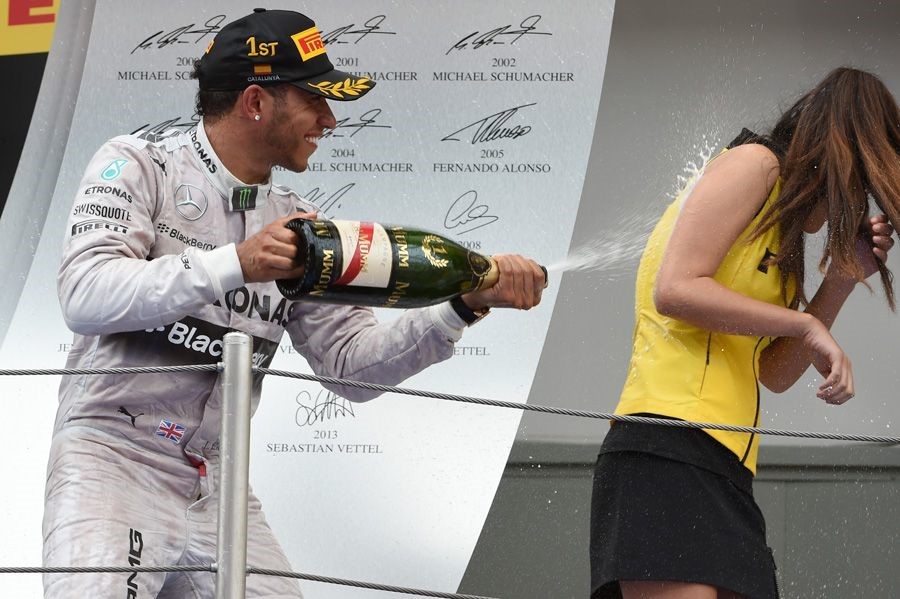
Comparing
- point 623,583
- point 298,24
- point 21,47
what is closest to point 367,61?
point 21,47

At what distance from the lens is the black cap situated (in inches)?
77.6

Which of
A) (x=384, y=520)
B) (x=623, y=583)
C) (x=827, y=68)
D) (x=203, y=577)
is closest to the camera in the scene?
(x=623, y=583)

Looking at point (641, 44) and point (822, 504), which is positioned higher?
point (641, 44)

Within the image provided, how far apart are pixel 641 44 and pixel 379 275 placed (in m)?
1.66

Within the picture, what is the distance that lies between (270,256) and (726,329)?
525 millimetres

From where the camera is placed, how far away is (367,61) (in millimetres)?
3162

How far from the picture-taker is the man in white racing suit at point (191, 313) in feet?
5.62

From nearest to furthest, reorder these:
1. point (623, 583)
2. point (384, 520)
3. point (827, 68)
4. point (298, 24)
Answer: point (623, 583) < point (298, 24) < point (384, 520) < point (827, 68)

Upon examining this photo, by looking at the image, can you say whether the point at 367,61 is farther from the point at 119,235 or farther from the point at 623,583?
the point at 623,583
